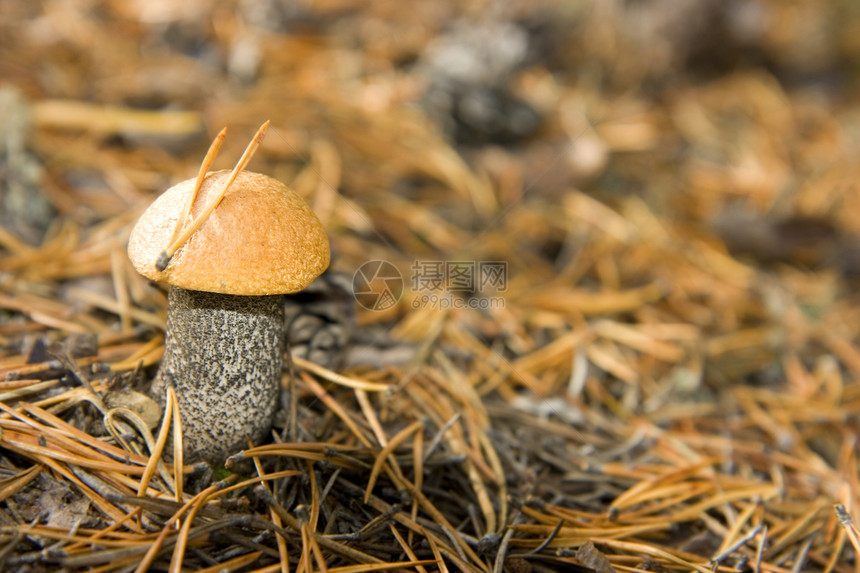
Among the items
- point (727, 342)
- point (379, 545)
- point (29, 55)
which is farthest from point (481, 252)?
point (29, 55)

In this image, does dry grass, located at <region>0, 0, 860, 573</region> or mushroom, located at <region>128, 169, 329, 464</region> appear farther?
dry grass, located at <region>0, 0, 860, 573</region>

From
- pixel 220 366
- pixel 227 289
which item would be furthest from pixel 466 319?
pixel 227 289

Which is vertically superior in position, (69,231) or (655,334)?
(69,231)

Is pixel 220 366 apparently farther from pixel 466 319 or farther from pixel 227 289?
pixel 466 319

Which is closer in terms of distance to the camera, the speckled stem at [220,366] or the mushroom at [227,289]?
the mushroom at [227,289]

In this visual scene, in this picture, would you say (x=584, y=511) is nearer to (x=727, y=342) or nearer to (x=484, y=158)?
(x=727, y=342)
